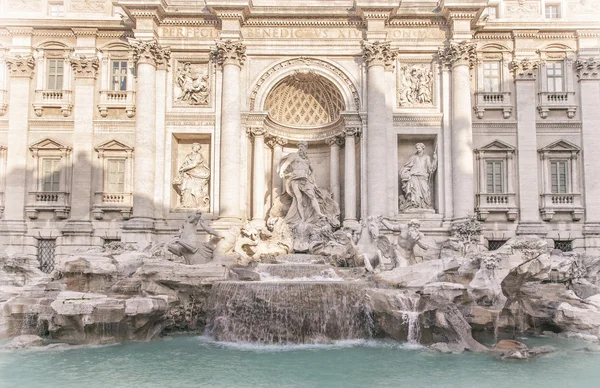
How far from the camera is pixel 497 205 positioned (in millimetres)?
20641

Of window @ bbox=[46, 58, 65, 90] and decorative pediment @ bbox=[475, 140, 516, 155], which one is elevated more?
window @ bbox=[46, 58, 65, 90]

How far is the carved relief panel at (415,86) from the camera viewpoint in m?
21.0

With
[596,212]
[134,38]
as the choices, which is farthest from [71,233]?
[596,212]

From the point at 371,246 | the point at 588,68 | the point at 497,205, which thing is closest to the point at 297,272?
the point at 371,246

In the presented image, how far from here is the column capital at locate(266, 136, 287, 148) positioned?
21938 millimetres

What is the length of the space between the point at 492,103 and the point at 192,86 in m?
12.8

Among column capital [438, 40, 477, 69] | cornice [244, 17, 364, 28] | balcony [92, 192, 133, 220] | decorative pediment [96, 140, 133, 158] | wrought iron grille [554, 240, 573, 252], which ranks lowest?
wrought iron grille [554, 240, 573, 252]

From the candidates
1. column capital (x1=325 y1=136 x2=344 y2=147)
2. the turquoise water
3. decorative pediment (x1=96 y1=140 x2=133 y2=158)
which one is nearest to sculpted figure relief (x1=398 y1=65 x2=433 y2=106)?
column capital (x1=325 y1=136 x2=344 y2=147)

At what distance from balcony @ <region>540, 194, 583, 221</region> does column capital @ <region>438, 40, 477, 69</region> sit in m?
6.52

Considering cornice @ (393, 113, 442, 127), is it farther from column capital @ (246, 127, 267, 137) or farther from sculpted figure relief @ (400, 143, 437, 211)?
column capital @ (246, 127, 267, 137)

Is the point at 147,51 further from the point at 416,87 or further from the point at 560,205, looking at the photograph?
the point at 560,205

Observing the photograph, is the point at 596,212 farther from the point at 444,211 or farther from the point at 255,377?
the point at 255,377

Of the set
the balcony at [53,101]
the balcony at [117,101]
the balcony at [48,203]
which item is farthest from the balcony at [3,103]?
the balcony at [117,101]

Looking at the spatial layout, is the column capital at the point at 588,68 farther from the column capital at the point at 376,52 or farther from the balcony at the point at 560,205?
the column capital at the point at 376,52
